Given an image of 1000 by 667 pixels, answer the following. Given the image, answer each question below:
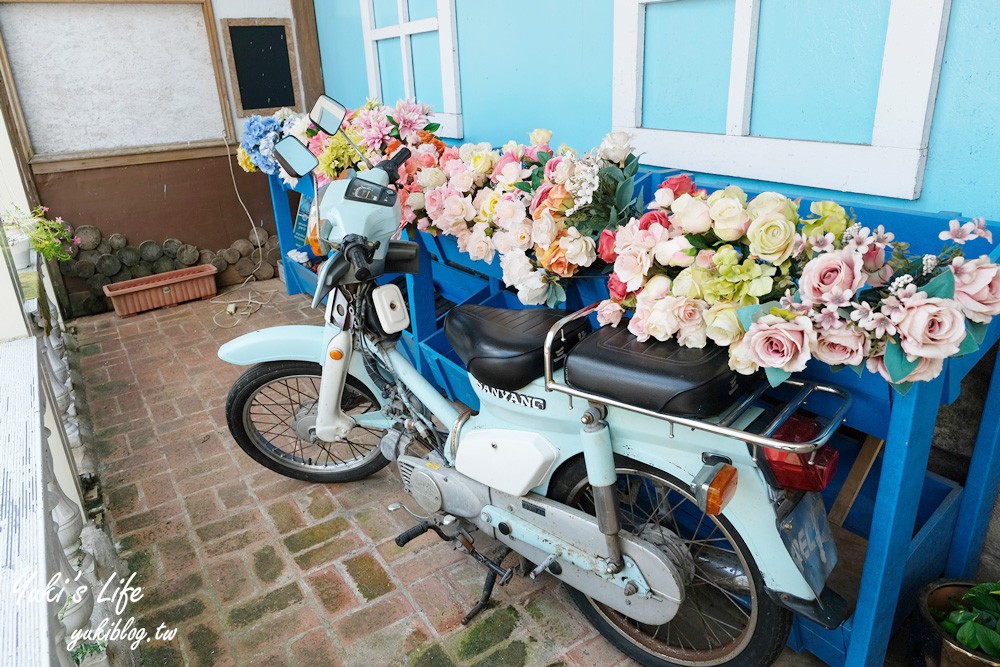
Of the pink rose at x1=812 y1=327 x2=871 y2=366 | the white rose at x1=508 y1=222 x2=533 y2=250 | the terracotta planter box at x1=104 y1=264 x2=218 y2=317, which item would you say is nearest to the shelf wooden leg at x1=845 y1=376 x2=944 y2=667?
the pink rose at x1=812 y1=327 x2=871 y2=366

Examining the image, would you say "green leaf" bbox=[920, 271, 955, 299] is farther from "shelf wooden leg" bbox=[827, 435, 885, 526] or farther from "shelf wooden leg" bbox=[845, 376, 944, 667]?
"shelf wooden leg" bbox=[827, 435, 885, 526]

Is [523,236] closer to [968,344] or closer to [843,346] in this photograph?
[843,346]

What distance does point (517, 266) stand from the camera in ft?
6.72

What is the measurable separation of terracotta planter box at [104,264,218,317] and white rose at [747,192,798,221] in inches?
190

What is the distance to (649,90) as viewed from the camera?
2668mm

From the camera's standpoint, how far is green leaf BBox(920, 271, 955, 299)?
120 centimetres

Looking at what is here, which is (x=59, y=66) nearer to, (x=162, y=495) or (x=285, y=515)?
(x=162, y=495)

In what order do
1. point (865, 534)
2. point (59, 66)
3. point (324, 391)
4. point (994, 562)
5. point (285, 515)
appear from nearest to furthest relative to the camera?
point (994, 562)
point (865, 534)
point (324, 391)
point (285, 515)
point (59, 66)

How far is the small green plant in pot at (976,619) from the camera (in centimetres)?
166

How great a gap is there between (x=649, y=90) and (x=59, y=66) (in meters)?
4.37

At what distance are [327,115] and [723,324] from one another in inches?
57.1

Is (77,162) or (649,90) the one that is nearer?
(649,90)

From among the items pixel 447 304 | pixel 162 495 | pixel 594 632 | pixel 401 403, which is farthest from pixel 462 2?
pixel 594 632

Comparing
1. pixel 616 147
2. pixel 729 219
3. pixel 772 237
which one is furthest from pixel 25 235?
pixel 772 237
